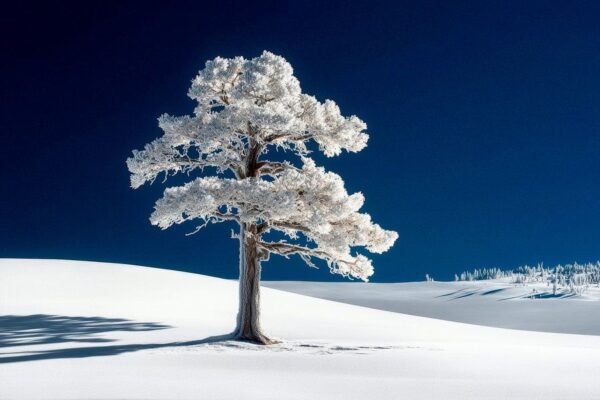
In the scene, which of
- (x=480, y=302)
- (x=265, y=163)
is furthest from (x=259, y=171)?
(x=480, y=302)

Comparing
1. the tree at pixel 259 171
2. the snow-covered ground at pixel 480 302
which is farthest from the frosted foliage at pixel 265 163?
the snow-covered ground at pixel 480 302

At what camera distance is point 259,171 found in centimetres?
1806

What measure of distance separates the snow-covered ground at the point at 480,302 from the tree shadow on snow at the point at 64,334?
120 feet

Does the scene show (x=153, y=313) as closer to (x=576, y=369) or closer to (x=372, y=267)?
(x=372, y=267)

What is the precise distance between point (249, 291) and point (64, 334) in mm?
5595

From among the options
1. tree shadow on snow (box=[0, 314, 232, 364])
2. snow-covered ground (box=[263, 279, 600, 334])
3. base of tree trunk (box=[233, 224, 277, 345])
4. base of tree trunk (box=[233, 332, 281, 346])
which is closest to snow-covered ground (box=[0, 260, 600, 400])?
tree shadow on snow (box=[0, 314, 232, 364])

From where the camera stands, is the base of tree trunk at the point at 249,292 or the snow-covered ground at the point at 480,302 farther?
the snow-covered ground at the point at 480,302

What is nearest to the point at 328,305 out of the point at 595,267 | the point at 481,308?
the point at 481,308

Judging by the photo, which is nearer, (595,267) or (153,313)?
(153,313)

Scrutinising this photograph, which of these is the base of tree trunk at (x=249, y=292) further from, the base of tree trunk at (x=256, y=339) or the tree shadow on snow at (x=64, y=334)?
the tree shadow on snow at (x=64, y=334)

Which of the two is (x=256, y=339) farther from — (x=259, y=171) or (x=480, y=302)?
(x=480, y=302)

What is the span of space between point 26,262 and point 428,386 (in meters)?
29.6

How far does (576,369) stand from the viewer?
41.0ft

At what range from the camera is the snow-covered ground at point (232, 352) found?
9.45 metres
